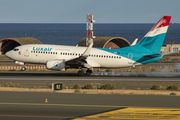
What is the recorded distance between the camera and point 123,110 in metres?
20.4

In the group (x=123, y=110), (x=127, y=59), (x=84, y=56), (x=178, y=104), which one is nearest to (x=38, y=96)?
(x=123, y=110)

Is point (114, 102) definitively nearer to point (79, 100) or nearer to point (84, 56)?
point (79, 100)

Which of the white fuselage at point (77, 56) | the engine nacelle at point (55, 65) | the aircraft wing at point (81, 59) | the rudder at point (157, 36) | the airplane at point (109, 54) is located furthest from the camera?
the white fuselage at point (77, 56)

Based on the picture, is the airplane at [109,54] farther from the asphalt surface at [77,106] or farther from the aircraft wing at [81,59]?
the asphalt surface at [77,106]

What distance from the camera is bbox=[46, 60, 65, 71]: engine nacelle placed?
42688 mm

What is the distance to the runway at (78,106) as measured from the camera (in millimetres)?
18641

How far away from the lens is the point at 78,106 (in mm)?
21500

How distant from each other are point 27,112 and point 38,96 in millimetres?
6111

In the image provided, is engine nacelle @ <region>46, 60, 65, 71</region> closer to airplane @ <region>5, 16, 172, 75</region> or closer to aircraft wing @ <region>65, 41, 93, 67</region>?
airplane @ <region>5, 16, 172, 75</region>

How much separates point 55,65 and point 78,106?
2181cm

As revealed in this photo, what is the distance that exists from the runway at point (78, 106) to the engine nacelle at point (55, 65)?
51.4 ft

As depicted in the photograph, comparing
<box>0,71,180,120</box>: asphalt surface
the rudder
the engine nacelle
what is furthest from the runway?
the rudder

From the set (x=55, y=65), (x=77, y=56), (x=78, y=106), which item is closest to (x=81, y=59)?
(x=77, y=56)

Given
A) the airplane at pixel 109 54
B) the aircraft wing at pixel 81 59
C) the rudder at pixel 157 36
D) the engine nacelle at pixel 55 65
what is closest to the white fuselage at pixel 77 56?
the airplane at pixel 109 54
